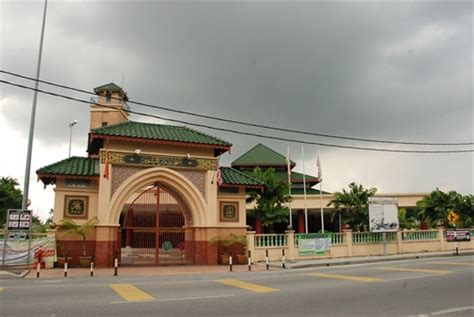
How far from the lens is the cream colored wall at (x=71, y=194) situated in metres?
21.8

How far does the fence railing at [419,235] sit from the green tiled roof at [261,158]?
1641 centimetres

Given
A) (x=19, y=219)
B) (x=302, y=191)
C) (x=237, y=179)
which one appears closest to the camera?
(x=19, y=219)

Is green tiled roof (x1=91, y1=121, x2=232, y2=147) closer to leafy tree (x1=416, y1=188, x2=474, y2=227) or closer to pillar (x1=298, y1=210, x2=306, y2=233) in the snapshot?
leafy tree (x1=416, y1=188, x2=474, y2=227)

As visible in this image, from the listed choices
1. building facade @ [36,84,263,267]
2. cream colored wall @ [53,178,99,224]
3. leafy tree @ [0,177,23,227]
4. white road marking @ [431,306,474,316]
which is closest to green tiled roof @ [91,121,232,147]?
building facade @ [36,84,263,267]

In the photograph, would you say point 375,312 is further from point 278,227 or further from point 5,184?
point 5,184

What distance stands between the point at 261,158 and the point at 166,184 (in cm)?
2198

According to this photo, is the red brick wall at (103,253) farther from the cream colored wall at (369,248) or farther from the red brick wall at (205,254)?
the cream colored wall at (369,248)

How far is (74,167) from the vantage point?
22.9 metres

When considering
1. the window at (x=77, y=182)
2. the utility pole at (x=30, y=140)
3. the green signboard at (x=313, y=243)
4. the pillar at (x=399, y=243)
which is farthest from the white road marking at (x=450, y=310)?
the pillar at (x=399, y=243)

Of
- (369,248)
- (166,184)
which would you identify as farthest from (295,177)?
(166,184)

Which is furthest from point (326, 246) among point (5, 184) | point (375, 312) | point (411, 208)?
point (5, 184)

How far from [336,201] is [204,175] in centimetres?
1292

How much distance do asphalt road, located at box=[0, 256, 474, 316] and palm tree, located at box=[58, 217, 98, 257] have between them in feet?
23.3

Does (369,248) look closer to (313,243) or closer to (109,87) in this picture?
(313,243)
